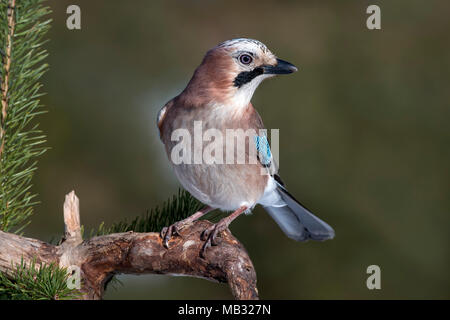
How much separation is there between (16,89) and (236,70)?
954 millimetres

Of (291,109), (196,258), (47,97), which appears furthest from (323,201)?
(47,97)

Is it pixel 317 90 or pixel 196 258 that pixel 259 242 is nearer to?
pixel 317 90

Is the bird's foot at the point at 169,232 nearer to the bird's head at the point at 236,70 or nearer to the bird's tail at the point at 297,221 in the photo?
the bird's head at the point at 236,70

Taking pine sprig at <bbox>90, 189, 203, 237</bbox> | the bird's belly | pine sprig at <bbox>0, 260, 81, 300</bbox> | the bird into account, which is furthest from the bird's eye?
pine sprig at <bbox>0, 260, 81, 300</bbox>

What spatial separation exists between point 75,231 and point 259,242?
63.4 inches

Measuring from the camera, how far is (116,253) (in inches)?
97.4

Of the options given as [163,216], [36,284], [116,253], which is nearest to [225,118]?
[163,216]

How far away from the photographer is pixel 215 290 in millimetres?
3949

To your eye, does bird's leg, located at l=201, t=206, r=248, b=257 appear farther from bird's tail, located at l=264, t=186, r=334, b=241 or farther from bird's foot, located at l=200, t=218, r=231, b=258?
bird's tail, located at l=264, t=186, r=334, b=241

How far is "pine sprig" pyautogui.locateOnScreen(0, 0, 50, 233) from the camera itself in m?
2.42

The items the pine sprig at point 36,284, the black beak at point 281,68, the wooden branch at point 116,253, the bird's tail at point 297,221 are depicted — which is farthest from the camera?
the bird's tail at point 297,221

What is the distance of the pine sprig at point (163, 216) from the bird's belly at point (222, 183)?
0.14m

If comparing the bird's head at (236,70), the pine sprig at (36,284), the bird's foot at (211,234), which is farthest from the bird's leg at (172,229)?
Answer: the bird's head at (236,70)

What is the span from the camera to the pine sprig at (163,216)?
9.02 feet
